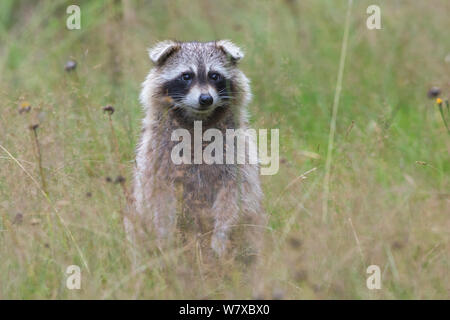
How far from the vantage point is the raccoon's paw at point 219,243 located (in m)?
4.21

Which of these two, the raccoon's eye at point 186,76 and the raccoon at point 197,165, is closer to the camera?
the raccoon at point 197,165

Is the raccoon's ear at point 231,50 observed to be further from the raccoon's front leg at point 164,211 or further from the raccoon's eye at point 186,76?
the raccoon's front leg at point 164,211

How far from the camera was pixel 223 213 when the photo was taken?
14.5 feet

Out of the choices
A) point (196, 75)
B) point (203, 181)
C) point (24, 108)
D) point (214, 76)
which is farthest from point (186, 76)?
point (24, 108)

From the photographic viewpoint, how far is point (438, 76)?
21.6ft

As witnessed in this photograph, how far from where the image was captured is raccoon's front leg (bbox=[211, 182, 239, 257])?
4266 millimetres

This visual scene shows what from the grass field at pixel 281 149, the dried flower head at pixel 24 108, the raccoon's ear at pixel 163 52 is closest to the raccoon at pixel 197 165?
the raccoon's ear at pixel 163 52

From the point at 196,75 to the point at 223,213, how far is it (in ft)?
3.25

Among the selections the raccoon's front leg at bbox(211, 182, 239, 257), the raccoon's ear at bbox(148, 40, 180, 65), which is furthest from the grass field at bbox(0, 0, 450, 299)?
the raccoon's ear at bbox(148, 40, 180, 65)

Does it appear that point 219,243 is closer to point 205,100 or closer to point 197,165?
point 197,165

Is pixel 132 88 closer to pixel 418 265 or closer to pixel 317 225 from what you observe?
pixel 317 225

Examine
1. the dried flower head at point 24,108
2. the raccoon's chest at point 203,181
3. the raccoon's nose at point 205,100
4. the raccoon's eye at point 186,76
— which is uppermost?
the raccoon's eye at point 186,76

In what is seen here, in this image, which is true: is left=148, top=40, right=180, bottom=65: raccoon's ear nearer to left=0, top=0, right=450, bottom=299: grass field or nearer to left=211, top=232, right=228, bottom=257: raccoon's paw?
left=0, top=0, right=450, bottom=299: grass field
